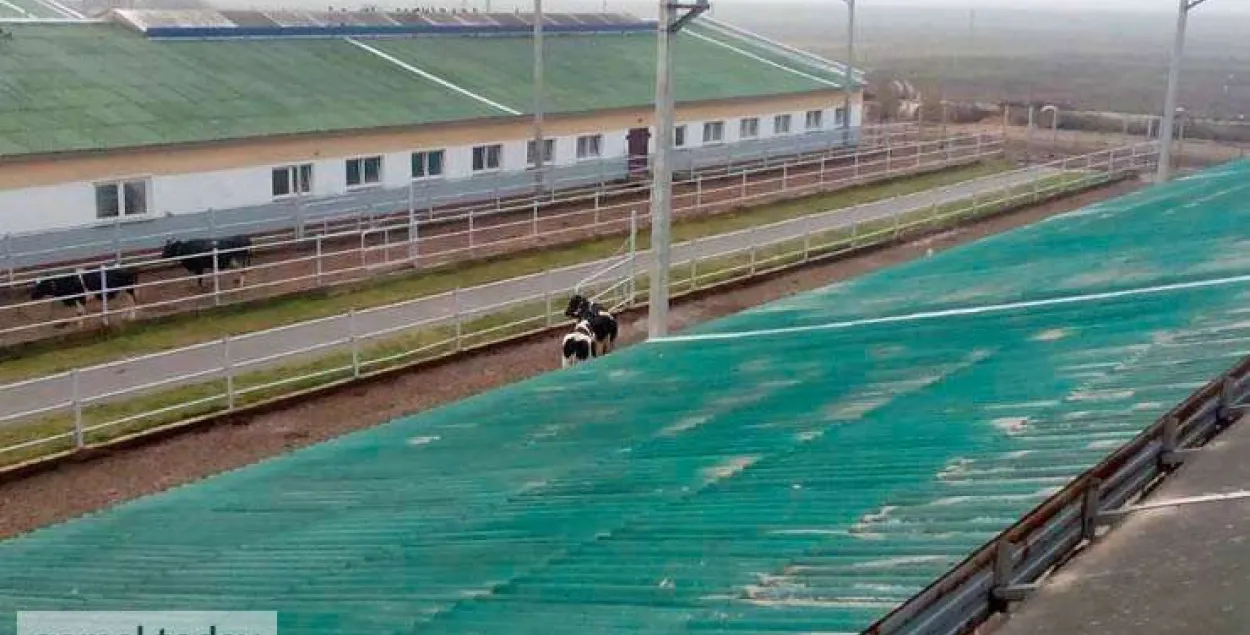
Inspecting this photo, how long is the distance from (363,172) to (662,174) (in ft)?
54.5

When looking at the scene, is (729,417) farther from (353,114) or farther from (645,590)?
(353,114)

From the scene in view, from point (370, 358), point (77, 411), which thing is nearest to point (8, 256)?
point (370, 358)

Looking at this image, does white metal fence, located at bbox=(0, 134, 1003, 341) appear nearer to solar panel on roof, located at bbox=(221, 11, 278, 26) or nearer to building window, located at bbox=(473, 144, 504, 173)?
building window, located at bbox=(473, 144, 504, 173)

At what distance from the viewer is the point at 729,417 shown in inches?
406

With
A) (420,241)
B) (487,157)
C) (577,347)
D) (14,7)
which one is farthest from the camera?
(14,7)

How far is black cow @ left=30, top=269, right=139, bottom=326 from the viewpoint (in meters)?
21.3

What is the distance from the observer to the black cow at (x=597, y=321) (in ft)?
61.2

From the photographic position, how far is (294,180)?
29.1m

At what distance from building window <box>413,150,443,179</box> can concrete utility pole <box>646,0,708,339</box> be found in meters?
16.8

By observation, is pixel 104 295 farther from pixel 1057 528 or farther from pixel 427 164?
pixel 1057 528

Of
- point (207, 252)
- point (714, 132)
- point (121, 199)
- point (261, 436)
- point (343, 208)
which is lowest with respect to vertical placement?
point (261, 436)

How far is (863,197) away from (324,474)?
92.9 feet

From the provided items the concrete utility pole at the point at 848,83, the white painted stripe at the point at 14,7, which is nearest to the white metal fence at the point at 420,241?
the concrete utility pole at the point at 848,83

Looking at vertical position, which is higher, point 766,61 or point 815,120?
point 766,61
